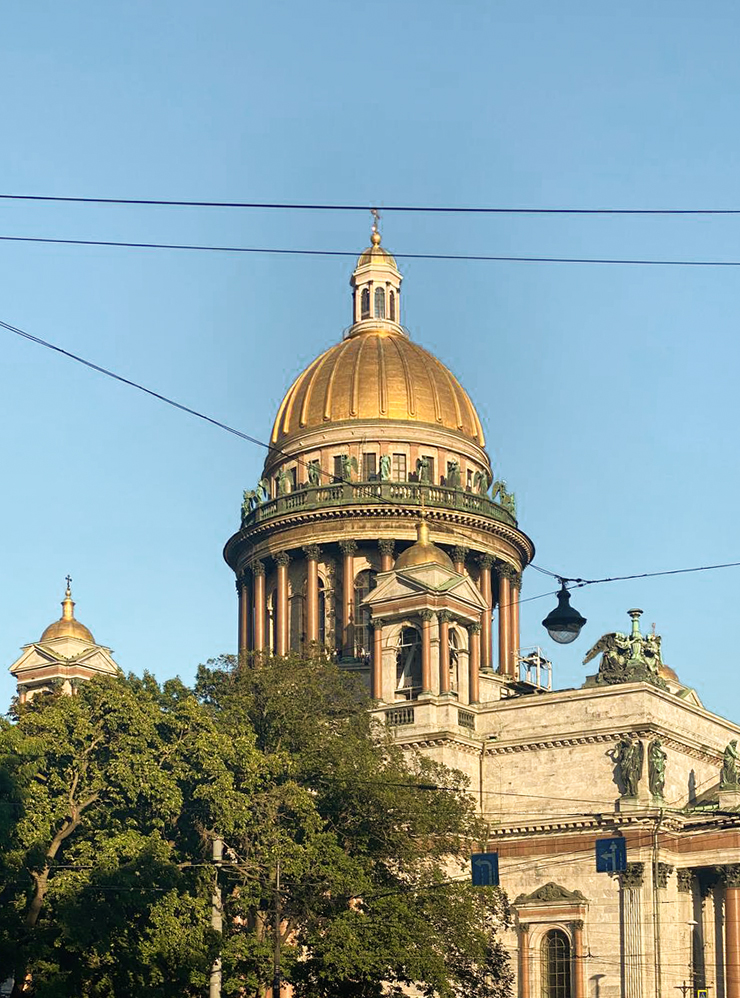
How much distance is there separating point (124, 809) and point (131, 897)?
349 cm

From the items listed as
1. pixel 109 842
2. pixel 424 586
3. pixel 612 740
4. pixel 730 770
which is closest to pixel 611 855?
pixel 612 740

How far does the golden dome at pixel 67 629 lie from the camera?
84438mm

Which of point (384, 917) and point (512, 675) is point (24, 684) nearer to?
point (512, 675)

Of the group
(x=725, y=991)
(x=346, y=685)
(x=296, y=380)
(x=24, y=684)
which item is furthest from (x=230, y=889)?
(x=296, y=380)

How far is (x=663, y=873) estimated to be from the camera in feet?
216

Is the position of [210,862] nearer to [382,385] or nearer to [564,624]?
[564,624]

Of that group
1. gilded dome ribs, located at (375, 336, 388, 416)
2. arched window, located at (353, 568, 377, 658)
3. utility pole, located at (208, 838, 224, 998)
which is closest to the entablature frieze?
arched window, located at (353, 568, 377, 658)

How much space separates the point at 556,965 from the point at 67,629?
2897 cm

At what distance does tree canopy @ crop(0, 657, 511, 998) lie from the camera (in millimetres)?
52844

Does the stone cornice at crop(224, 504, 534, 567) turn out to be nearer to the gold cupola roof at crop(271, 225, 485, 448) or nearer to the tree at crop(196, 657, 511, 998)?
the gold cupola roof at crop(271, 225, 485, 448)

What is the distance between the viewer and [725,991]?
66000mm

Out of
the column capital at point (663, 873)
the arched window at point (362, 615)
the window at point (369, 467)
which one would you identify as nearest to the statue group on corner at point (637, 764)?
the column capital at point (663, 873)

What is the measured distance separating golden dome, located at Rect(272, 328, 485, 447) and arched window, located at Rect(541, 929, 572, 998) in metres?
29.2

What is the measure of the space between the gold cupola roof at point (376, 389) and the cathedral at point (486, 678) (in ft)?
0.38
